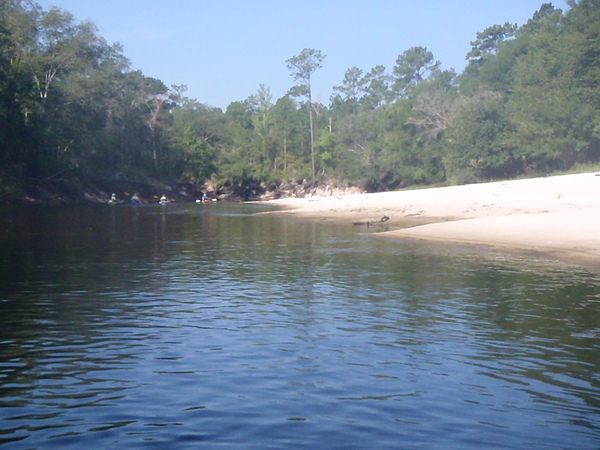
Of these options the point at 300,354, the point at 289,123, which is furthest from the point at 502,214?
the point at 289,123

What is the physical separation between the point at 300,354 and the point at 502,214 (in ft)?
74.9

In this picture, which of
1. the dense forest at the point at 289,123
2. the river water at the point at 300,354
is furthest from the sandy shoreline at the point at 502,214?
the dense forest at the point at 289,123

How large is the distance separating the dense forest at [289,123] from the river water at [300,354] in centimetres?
4280

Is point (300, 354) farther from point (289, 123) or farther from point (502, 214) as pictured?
point (289, 123)

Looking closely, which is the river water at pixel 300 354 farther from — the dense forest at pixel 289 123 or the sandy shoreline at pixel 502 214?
the dense forest at pixel 289 123

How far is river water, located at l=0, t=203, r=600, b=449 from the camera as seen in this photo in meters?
6.86

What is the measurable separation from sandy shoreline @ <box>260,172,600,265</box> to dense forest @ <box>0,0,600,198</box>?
24.0m

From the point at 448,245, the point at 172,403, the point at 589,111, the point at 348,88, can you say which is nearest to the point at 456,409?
the point at 172,403

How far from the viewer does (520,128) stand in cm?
6425

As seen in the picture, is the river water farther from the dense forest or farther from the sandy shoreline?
the dense forest

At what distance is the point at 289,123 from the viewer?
9862 cm

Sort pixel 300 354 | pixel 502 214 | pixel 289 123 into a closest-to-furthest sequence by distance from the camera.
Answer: pixel 300 354
pixel 502 214
pixel 289 123

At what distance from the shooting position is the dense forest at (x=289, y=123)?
2313 inches

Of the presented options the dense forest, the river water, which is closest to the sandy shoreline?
the river water
